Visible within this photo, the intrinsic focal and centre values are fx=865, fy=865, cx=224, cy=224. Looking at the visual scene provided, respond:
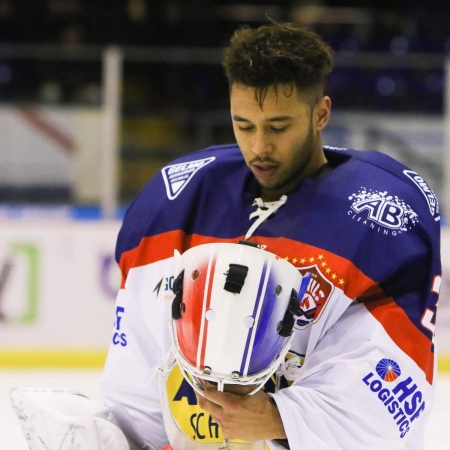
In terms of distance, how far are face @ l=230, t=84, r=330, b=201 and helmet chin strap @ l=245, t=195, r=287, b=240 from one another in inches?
1.1

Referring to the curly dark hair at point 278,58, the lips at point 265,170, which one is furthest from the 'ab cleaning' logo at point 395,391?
the curly dark hair at point 278,58

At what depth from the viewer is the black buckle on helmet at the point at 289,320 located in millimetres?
1398

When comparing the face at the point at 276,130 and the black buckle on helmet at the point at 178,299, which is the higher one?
the face at the point at 276,130

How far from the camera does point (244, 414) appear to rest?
4.52 feet

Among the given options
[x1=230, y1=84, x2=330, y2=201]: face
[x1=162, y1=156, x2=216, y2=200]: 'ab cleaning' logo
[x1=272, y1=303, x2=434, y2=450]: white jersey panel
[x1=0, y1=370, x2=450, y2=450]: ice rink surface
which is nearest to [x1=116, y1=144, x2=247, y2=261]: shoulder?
[x1=162, y1=156, x2=216, y2=200]: 'ab cleaning' logo

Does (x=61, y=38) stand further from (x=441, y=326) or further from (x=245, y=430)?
(x=245, y=430)

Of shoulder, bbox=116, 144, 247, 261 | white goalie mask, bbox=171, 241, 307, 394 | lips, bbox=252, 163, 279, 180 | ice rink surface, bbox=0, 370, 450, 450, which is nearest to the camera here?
white goalie mask, bbox=171, 241, 307, 394

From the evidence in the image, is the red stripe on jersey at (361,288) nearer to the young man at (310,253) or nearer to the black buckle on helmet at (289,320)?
the young man at (310,253)

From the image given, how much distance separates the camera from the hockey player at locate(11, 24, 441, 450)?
1.45 meters

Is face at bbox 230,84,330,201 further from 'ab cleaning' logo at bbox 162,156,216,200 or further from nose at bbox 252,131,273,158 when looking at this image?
'ab cleaning' logo at bbox 162,156,216,200

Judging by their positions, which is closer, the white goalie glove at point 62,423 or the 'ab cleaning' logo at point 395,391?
the 'ab cleaning' logo at point 395,391

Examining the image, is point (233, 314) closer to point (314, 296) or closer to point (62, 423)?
point (314, 296)

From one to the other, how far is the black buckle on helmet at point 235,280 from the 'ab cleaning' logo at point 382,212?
0.29m

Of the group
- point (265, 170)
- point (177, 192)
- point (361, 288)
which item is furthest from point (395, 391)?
point (177, 192)
